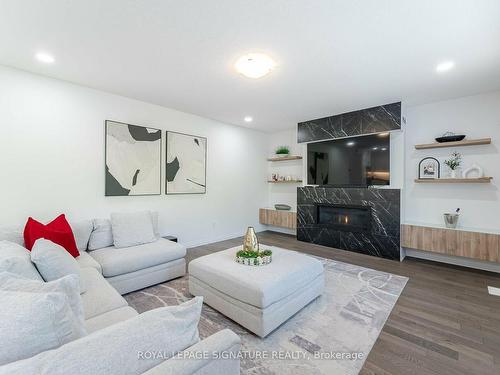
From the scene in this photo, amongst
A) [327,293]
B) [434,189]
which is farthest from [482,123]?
[327,293]

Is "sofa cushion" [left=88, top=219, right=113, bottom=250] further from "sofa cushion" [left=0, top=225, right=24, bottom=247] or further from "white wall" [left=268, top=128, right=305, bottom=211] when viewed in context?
"white wall" [left=268, top=128, right=305, bottom=211]

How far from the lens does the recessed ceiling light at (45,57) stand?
2.52 metres

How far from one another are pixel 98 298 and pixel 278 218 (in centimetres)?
445

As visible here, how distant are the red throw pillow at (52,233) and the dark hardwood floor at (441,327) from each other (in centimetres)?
298

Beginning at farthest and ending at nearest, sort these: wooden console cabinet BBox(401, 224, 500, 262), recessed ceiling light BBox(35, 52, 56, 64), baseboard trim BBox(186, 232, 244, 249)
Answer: baseboard trim BBox(186, 232, 244, 249) → wooden console cabinet BBox(401, 224, 500, 262) → recessed ceiling light BBox(35, 52, 56, 64)

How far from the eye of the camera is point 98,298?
1.76m

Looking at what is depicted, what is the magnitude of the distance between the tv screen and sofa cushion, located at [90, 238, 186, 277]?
10.5ft

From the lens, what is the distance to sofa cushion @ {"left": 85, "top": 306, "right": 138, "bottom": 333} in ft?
4.75

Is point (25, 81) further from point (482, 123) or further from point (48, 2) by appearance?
point (482, 123)

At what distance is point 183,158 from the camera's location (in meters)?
4.43

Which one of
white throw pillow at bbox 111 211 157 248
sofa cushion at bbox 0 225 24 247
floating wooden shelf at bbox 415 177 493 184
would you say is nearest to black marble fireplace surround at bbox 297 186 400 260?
floating wooden shelf at bbox 415 177 493 184

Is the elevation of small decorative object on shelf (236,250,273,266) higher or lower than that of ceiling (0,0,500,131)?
lower

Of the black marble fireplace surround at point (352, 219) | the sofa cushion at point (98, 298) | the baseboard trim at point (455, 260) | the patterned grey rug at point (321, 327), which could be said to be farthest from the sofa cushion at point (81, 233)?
the baseboard trim at point (455, 260)

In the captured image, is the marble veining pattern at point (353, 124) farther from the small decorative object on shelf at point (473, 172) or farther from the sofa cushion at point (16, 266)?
the sofa cushion at point (16, 266)
